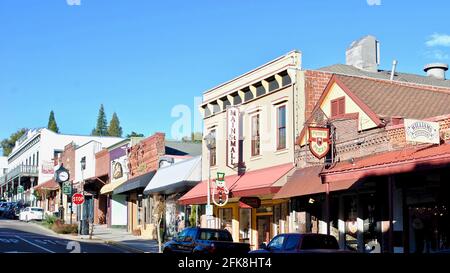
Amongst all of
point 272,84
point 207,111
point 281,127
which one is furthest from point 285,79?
point 207,111

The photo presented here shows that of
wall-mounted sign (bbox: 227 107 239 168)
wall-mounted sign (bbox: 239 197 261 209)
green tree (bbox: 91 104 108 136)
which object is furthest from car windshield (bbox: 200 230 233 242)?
green tree (bbox: 91 104 108 136)

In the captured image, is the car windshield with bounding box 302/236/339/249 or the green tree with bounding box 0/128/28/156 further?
the green tree with bounding box 0/128/28/156

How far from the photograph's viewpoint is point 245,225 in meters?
29.7

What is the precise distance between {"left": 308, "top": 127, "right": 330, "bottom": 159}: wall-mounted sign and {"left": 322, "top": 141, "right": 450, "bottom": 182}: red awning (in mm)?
2710

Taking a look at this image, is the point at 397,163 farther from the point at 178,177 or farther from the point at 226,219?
the point at 178,177

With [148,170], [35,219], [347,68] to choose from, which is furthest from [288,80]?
[35,219]

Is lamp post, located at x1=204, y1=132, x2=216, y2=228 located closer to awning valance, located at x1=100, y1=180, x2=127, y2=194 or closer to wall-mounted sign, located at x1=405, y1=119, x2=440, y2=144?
wall-mounted sign, located at x1=405, y1=119, x2=440, y2=144

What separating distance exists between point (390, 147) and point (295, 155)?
5.58m

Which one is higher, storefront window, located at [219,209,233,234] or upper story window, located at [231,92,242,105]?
upper story window, located at [231,92,242,105]

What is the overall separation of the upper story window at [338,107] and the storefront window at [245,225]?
7837 millimetres

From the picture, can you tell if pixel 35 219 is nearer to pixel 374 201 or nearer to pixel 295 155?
pixel 295 155

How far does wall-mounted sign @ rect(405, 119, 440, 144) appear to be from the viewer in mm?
17422
